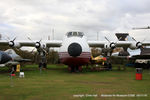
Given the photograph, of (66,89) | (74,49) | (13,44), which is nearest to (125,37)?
(13,44)

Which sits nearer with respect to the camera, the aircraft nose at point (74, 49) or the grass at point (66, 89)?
the grass at point (66, 89)

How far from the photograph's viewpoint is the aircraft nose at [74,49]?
13305mm

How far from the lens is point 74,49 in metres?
13.3

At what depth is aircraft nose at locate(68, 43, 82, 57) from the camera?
13305 mm

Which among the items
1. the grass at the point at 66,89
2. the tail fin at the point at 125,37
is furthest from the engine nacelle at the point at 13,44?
the tail fin at the point at 125,37

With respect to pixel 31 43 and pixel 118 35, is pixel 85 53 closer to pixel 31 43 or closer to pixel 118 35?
pixel 31 43

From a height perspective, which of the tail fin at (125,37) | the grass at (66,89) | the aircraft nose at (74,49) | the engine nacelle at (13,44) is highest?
the tail fin at (125,37)

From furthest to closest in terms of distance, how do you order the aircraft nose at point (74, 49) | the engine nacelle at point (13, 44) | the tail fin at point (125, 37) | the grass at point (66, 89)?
1. the tail fin at point (125, 37)
2. the engine nacelle at point (13, 44)
3. the aircraft nose at point (74, 49)
4. the grass at point (66, 89)

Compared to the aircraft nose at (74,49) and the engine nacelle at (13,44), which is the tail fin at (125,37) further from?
the aircraft nose at (74,49)

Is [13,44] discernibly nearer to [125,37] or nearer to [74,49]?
[74,49]

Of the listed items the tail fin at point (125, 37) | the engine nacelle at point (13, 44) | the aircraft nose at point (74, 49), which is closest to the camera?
the aircraft nose at point (74, 49)

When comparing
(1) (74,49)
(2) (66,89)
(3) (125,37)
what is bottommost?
(2) (66,89)

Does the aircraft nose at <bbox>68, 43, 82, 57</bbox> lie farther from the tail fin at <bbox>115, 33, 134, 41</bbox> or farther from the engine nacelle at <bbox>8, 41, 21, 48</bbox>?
the tail fin at <bbox>115, 33, 134, 41</bbox>

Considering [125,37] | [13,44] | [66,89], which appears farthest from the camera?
[125,37]
